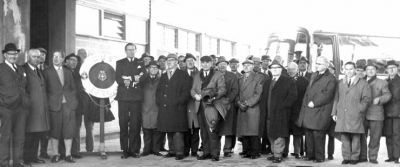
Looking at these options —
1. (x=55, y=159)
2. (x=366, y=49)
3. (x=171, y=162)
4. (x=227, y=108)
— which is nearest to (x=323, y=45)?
(x=366, y=49)

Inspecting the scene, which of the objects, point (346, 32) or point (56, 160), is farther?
point (346, 32)

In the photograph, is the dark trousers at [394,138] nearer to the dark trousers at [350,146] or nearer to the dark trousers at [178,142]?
the dark trousers at [350,146]

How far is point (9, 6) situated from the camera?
28.2 feet

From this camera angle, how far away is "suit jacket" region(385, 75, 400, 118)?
862cm

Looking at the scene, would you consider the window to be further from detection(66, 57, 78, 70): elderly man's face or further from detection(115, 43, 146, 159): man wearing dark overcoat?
detection(115, 43, 146, 159): man wearing dark overcoat

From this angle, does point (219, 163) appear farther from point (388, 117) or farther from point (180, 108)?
point (388, 117)

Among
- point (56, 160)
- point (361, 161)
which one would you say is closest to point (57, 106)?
point (56, 160)

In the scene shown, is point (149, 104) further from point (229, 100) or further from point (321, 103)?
point (321, 103)

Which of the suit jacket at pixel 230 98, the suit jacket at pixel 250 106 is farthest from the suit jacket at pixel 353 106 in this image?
the suit jacket at pixel 230 98

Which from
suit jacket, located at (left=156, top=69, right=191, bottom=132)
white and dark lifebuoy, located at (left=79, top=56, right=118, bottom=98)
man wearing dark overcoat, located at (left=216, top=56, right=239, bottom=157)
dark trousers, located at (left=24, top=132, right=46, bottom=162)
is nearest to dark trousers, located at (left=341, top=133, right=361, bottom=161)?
man wearing dark overcoat, located at (left=216, top=56, right=239, bottom=157)

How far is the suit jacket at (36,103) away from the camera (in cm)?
772

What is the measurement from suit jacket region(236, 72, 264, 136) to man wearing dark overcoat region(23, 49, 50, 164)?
3.36 meters

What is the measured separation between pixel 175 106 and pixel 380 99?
356 centimetres

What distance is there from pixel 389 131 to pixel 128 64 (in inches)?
189
